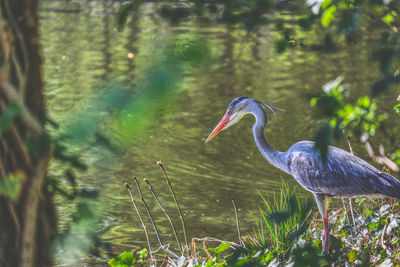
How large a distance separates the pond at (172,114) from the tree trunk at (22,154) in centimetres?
9

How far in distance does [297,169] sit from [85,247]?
3.75 meters

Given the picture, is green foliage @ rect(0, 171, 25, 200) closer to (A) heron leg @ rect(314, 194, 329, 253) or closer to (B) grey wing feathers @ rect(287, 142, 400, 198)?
(A) heron leg @ rect(314, 194, 329, 253)

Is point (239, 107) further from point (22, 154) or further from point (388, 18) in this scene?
point (22, 154)

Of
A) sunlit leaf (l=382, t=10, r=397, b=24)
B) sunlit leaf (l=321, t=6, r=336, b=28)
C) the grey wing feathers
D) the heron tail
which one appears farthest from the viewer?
the grey wing feathers

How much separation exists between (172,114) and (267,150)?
11.9ft

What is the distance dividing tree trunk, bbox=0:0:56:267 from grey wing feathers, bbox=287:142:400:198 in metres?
3.11

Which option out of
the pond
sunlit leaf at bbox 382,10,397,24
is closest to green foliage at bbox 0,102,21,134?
the pond

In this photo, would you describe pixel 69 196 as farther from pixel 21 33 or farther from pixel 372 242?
pixel 372 242

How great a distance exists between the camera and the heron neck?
494 cm

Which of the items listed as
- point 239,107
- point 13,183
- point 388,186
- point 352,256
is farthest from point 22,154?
point 239,107

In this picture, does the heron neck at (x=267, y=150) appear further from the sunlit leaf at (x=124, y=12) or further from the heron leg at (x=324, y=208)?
the sunlit leaf at (x=124, y=12)

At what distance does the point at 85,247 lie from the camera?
1091 mm

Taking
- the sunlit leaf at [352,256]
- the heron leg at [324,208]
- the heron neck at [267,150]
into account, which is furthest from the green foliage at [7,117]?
the heron neck at [267,150]

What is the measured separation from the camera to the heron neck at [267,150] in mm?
4941
